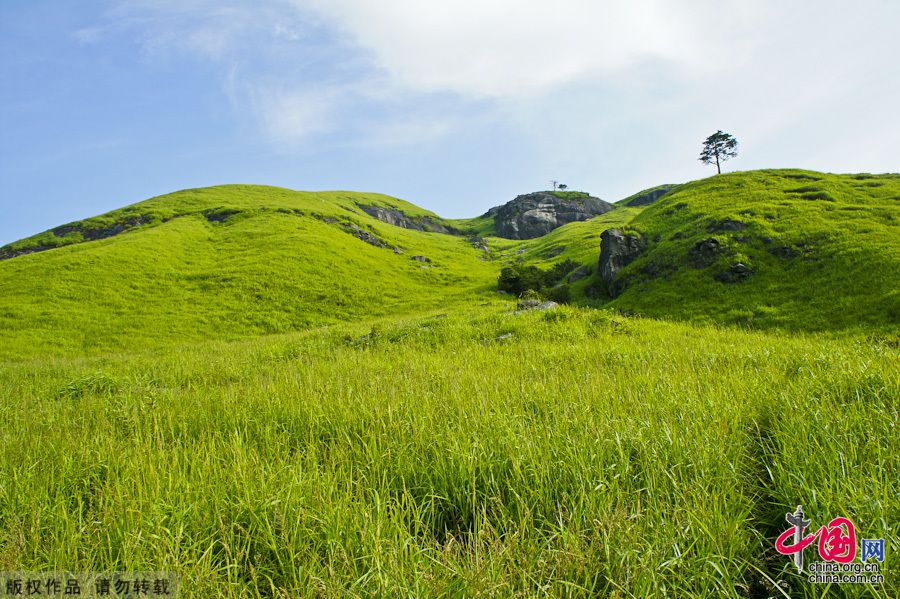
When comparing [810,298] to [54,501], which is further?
[810,298]

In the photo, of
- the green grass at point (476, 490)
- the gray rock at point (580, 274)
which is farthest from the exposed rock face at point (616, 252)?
the green grass at point (476, 490)

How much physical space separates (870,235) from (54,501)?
42.7 metres

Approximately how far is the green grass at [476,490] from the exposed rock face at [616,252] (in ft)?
117

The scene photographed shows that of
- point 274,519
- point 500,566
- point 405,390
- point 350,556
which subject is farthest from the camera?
point 405,390

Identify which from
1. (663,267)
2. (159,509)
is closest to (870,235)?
(663,267)

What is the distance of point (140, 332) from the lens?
→ 112ft

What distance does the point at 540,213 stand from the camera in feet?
560

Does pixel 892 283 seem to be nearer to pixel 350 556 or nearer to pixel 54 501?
pixel 350 556

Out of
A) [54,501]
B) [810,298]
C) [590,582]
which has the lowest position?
[810,298]

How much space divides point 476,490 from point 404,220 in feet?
615

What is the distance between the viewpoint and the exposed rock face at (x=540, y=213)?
549ft

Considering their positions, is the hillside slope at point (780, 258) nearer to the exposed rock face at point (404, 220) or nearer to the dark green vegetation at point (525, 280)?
the dark green vegetation at point (525, 280)

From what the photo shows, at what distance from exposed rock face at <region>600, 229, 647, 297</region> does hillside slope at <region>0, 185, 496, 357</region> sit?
65.2 feet

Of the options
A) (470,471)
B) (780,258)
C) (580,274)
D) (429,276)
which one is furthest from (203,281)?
(780,258)
